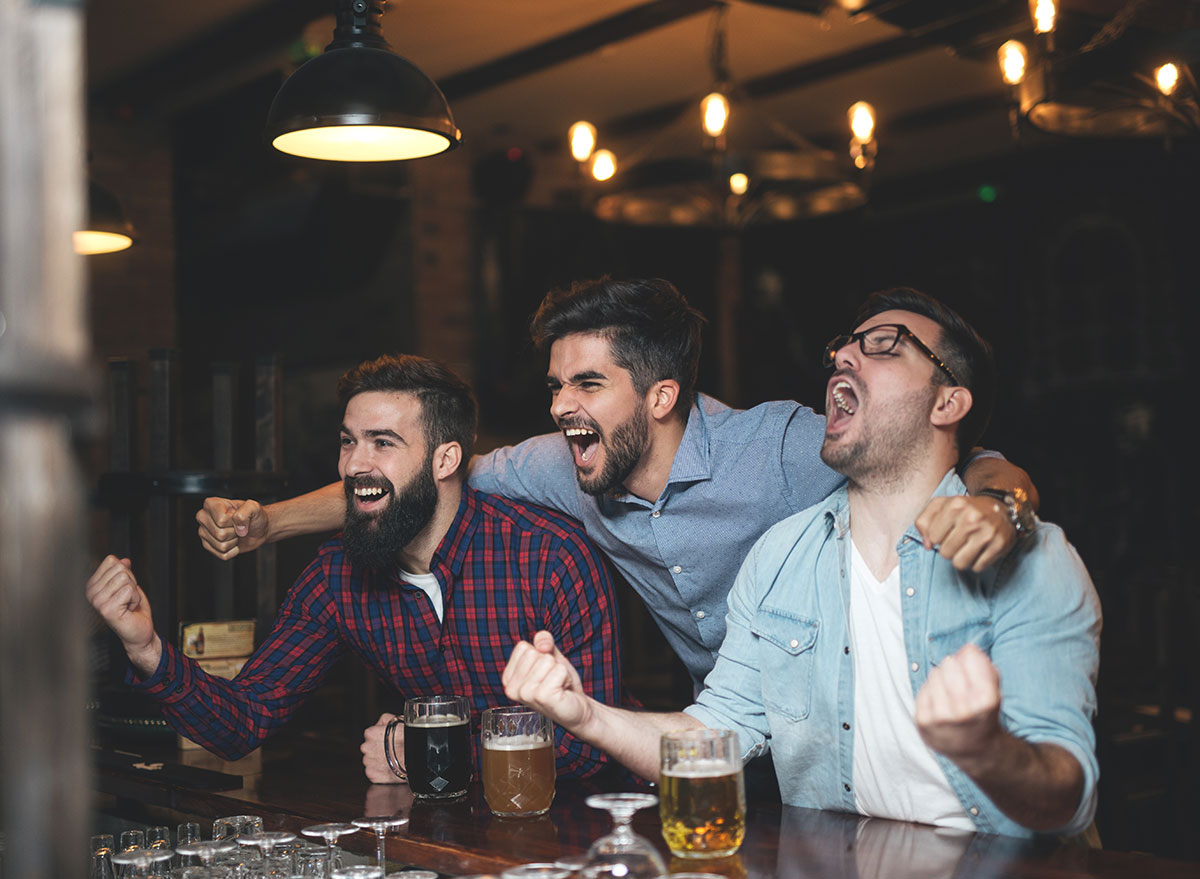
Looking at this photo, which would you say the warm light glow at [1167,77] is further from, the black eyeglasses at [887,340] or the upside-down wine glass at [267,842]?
the upside-down wine glass at [267,842]

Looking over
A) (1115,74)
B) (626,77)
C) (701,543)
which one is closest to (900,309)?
(701,543)

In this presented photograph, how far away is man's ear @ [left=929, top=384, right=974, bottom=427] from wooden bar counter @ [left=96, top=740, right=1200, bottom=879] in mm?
698

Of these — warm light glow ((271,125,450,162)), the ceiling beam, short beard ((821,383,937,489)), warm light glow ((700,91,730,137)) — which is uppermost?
the ceiling beam

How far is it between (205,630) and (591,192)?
6.53 ft

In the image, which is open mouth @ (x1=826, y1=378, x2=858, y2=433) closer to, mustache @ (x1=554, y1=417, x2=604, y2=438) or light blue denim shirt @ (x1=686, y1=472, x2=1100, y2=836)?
light blue denim shirt @ (x1=686, y1=472, x2=1100, y2=836)

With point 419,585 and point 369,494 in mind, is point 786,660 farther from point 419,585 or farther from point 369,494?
point 369,494

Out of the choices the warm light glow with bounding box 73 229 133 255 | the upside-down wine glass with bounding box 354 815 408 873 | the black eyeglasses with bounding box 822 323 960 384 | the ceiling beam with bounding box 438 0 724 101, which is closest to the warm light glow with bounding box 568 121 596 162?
the ceiling beam with bounding box 438 0 724 101

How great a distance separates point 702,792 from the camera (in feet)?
4.98

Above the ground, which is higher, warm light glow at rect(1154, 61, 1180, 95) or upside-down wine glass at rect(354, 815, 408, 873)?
warm light glow at rect(1154, 61, 1180, 95)

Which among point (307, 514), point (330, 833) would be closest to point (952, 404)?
point (330, 833)

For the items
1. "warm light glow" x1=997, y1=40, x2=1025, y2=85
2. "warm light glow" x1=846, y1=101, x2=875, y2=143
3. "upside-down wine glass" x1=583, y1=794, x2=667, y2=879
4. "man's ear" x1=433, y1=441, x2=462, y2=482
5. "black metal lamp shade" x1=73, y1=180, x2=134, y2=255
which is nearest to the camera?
"upside-down wine glass" x1=583, y1=794, x2=667, y2=879

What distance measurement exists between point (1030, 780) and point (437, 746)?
96 cm

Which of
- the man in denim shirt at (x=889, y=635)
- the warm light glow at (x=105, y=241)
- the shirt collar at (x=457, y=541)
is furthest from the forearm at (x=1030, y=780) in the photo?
the warm light glow at (x=105, y=241)

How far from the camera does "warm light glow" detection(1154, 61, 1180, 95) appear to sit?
8.34ft
